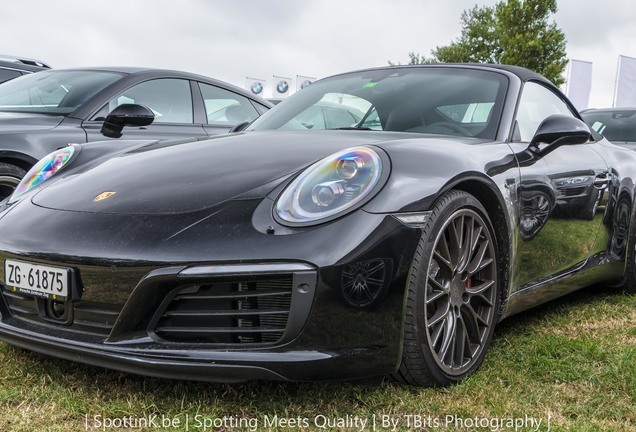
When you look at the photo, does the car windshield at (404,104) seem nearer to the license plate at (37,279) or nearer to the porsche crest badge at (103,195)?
→ the porsche crest badge at (103,195)

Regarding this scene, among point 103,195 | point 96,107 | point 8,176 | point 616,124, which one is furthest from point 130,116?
point 616,124

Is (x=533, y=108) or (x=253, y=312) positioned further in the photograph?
(x=533, y=108)

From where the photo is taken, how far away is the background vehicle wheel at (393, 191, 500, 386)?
7.75 feet

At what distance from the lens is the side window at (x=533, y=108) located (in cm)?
332

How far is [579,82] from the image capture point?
23.8 metres

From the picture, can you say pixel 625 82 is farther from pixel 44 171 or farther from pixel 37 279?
pixel 37 279

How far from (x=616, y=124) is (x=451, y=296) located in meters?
6.90

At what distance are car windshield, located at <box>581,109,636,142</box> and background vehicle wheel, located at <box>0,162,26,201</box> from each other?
20.8ft

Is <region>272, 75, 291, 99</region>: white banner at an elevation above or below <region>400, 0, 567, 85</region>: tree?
below

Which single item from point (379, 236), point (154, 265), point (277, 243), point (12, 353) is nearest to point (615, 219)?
point (379, 236)

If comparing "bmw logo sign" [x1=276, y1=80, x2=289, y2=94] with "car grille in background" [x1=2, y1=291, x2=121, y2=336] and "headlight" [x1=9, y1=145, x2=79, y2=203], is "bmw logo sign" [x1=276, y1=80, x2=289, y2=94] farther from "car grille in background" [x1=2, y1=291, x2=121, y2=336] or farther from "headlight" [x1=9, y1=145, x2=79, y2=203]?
"car grille in background" [x1=2, y1=291, x2=121, y2=336]

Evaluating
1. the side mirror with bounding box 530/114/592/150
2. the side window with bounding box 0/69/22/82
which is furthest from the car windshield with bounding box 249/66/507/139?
the side window with bounding box 0/69/22/82

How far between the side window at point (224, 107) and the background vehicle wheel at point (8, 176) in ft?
5.52

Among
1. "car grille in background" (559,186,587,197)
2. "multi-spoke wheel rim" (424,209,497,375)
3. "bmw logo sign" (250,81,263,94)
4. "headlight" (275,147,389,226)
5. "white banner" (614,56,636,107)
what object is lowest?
"bmw logo sign" (250,81,263,94)
